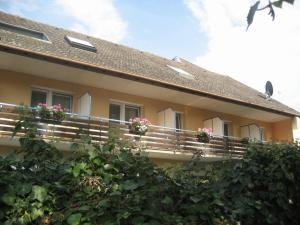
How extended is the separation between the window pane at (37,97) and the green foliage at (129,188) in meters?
9.77

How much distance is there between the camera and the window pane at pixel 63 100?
13.7 meters

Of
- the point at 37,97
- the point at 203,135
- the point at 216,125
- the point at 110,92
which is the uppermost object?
the point at 110,92

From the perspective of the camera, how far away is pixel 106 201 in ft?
10.1

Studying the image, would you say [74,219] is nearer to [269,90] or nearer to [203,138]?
[203,138]

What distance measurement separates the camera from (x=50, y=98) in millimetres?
13547

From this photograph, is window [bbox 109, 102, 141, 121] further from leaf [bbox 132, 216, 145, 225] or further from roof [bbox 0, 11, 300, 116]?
leaf [bbox 132, 216, 145, 225]

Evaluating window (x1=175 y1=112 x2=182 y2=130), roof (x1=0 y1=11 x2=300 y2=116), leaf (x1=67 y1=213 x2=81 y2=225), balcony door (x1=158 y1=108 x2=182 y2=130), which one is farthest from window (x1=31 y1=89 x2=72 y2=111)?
leaf (x1=67 y1=213 x2=81 y2=225)

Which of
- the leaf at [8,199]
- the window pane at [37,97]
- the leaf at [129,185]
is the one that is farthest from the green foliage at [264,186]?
the window pane at [37,97]

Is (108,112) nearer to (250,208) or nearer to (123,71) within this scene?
(123,71)

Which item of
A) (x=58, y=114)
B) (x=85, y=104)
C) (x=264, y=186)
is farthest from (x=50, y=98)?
(x=264, y=186)

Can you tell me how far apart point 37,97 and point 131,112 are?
3.81 m

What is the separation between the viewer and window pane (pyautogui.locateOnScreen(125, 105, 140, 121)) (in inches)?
609

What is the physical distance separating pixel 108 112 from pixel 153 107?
209 centimetres

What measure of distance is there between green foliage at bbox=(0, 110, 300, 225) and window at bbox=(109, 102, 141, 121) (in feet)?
34.9
